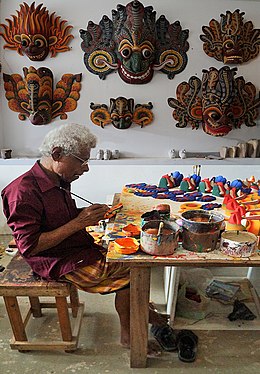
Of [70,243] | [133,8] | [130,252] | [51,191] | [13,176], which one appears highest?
[133,8]

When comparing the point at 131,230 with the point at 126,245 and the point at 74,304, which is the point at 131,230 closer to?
the point at 126,245

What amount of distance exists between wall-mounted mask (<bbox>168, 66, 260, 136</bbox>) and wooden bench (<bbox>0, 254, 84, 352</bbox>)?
2749 mm

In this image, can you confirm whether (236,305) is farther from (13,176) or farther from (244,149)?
(13,176)

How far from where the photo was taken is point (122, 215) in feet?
6.93

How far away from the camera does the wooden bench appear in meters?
1.91

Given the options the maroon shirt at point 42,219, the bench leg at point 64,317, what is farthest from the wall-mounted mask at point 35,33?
the bench leg at point 64,317

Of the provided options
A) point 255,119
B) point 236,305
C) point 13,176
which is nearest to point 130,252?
point 236,305

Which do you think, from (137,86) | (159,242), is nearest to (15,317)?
(159,242)

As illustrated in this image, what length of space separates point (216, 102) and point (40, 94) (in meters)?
2.04

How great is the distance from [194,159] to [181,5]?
178cm

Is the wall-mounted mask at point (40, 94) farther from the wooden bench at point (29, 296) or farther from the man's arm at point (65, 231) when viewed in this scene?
the man's arm at point (65, 231)

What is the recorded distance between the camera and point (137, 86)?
13.8 ft

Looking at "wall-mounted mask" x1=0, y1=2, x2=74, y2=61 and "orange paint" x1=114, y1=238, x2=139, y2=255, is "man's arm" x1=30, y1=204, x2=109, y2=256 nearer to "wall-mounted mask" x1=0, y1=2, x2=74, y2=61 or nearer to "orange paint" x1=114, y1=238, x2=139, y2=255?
"orange paint" x1=114, y1=238, x2=139, y2=255

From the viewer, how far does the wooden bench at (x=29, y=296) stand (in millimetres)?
1906
